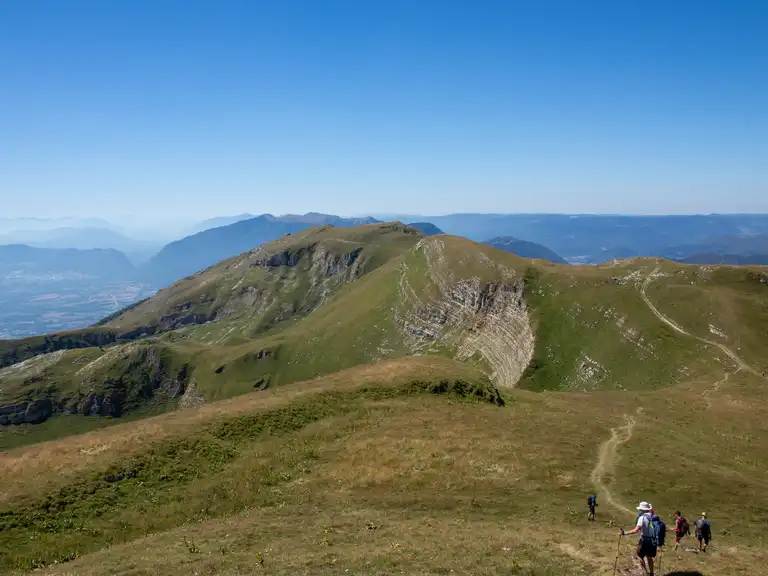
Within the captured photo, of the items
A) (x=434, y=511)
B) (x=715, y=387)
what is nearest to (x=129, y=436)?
(x=434, y=511)

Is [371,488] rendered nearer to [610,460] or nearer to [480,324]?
[610,460]

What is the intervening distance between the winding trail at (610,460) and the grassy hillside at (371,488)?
0.95ft

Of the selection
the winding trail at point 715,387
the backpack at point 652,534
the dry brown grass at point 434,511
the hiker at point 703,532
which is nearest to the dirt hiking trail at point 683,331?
the winding trail at point 715,387

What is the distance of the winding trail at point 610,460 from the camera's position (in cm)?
3647

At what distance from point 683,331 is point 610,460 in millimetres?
82748

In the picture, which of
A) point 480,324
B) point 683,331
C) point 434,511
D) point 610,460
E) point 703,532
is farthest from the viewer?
point 480,324

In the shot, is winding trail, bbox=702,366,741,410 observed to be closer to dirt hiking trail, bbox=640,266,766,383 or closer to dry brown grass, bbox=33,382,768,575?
dirt hiking trail, bbox=640,266,766,383

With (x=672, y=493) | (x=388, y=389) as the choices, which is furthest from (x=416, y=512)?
Answer: (x=388, y=389)

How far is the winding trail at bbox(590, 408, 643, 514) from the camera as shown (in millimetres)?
36469

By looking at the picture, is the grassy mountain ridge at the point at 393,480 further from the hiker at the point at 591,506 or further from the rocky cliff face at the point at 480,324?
the rocky cliff face at the point at 480,324

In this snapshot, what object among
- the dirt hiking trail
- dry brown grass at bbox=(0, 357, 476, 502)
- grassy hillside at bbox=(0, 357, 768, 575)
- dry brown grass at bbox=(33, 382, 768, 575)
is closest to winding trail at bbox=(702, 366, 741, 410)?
the dirt hiking trail

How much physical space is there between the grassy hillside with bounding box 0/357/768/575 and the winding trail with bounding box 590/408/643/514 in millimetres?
291

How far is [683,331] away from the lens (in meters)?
112

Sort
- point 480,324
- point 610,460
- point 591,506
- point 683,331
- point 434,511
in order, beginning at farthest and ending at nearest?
1. point 480,324
2. point 683,331
3. point 610,460
4. point 434,511
5. point 591,506
